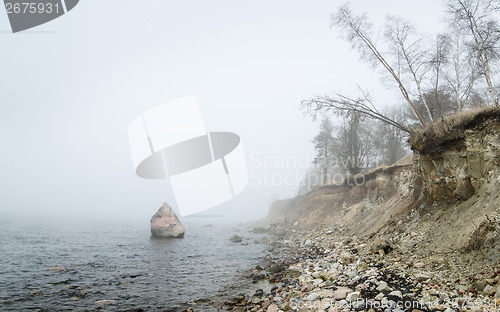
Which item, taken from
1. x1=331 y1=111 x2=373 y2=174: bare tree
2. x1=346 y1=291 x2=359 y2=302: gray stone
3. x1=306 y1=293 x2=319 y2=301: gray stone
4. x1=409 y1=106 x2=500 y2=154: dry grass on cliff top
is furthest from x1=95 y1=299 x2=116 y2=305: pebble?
x1=331 y1=111 x2=373 y2=174: bare tree

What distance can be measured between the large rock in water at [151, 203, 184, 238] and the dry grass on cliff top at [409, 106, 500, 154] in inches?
906

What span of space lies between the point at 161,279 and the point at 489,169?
12.1 metres

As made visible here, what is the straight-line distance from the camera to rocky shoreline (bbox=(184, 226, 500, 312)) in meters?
4.12

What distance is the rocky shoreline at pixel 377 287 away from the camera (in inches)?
162

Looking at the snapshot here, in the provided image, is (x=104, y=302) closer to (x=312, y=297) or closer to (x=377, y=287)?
(x=312, y=297)

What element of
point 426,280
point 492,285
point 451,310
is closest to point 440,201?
point 426,280

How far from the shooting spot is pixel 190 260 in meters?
13.6

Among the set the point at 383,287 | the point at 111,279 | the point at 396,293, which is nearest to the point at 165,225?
the point at 111,279

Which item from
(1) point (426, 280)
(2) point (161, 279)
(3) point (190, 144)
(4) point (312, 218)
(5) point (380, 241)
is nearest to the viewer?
(1) point (426, 280)

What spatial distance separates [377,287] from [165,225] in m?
23.5

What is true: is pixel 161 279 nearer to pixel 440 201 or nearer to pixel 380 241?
pixel 380 241

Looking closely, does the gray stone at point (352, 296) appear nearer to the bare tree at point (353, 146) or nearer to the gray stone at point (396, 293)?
the gray stone at point (396, 293)

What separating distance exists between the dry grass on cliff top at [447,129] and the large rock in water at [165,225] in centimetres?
2301

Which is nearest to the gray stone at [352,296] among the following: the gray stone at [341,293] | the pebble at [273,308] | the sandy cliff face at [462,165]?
the gray stone at [341,293]
